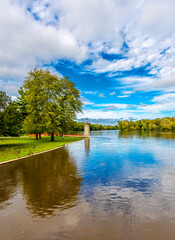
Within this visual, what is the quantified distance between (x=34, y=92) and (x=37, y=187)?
2482 cm

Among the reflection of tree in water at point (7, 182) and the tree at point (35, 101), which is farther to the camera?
the tree at point (35, 101)

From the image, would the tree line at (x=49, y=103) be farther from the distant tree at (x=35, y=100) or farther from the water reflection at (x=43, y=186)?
the water reflection at (x=43, y=186)

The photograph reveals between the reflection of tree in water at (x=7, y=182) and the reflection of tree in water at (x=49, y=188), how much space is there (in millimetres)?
504

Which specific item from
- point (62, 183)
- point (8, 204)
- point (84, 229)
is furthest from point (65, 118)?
point (84, 229)

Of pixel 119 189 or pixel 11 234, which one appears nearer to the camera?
pixel 11 234

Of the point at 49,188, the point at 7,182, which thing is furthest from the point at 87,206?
the point at 7,182

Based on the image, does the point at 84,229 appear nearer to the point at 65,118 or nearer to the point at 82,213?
the point at 82,213

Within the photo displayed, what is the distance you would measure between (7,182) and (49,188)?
2659mm

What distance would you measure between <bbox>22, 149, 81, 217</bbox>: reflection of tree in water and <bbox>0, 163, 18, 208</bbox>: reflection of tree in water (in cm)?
50

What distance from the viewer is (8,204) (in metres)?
5.71

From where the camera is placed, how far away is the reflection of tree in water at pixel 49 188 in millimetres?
5578

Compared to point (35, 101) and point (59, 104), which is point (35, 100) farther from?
point (59, 104)

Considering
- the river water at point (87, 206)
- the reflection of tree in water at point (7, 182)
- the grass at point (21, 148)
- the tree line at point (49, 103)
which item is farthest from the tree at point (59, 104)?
the river water at point (87, 206)

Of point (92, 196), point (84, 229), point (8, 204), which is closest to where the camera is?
point (84, 229)
